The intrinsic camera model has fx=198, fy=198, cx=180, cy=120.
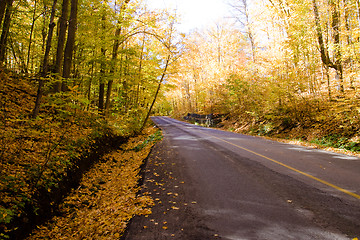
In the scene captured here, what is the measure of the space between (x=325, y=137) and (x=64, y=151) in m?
11.6

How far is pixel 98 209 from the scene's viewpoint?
4543mm

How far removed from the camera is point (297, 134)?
11.9m

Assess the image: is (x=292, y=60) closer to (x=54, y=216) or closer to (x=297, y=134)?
(x=297, y=134)

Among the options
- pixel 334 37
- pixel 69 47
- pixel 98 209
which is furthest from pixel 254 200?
pixel 334 37

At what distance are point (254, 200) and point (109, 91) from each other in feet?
40.8

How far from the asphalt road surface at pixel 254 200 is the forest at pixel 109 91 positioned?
664mm

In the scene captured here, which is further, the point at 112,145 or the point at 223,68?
the point at 223,68

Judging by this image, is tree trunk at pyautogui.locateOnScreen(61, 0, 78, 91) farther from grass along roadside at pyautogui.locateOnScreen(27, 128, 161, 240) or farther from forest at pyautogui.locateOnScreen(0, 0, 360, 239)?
grass along roadside at pyautogui.locateOnScreen(27, 128, 161, 240)

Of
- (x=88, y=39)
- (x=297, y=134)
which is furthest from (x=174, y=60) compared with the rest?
(x=297, y=134)

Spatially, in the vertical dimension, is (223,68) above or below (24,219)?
above

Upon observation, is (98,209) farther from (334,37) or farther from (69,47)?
(334,37)

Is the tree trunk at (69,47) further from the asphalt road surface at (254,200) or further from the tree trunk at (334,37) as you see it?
the tree trunk at (334,37)

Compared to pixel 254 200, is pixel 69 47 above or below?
above

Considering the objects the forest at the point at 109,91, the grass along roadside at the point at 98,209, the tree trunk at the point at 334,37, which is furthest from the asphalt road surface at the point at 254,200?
the tree trunk at the point at 334,37
